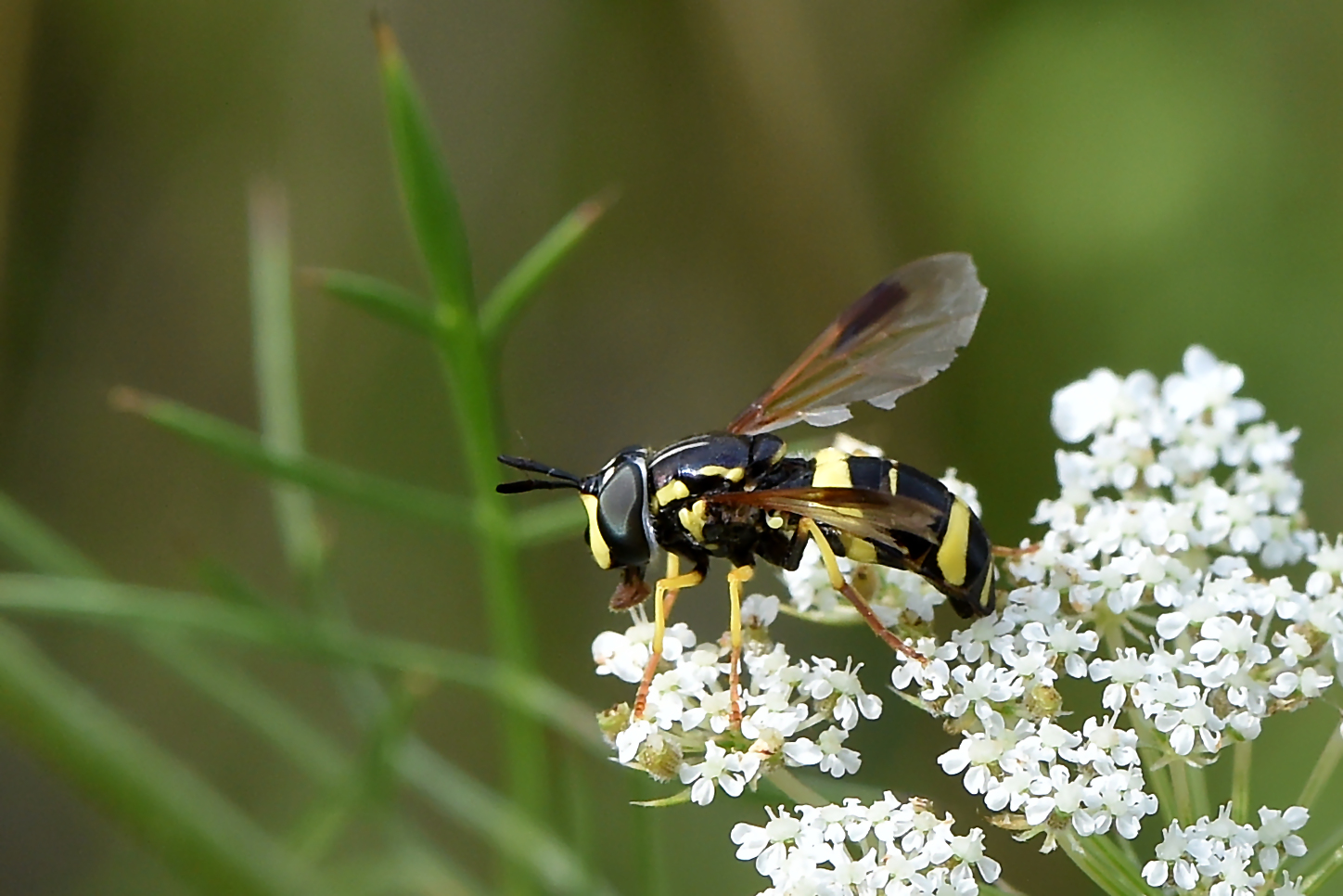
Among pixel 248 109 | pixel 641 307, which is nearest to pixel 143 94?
pixel 248 109

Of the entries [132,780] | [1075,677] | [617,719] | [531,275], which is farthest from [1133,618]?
[132,780]

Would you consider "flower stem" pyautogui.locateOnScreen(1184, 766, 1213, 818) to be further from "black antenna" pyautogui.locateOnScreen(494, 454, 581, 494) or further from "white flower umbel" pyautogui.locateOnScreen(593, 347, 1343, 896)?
"black antenna" pyautogui.locateOnScreen(494, 454, 581, 494)

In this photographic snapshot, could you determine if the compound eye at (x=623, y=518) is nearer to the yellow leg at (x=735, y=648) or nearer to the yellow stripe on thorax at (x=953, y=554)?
the yellow leg at (x=735, y=648)

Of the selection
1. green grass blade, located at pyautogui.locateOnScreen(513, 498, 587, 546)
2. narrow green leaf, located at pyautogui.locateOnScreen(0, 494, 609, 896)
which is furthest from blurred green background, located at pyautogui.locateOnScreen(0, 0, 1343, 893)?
green grass blade, located at pyautogui.locateOnScreen(513, 498, 587, 546)

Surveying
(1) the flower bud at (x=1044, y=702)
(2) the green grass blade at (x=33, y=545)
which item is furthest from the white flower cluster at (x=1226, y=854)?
(2) the green grass blade at (x=33, y=545)

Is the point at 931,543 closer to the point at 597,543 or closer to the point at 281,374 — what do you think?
the point at 597,543

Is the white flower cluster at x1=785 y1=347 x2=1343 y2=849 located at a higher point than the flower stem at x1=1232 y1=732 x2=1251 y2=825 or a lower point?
higher
